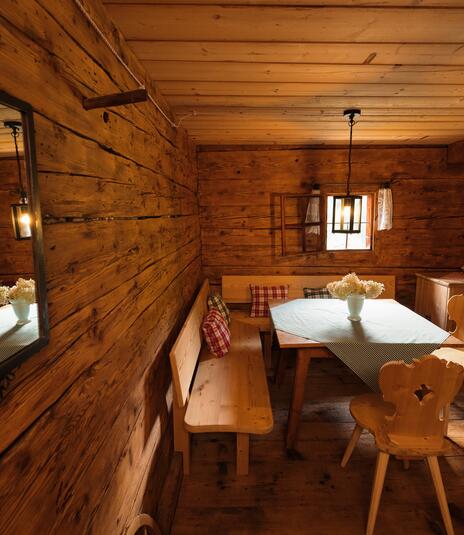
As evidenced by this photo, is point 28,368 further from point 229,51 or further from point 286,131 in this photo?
point 286,131

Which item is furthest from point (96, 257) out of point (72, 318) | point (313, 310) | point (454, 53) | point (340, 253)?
point (340, 253)

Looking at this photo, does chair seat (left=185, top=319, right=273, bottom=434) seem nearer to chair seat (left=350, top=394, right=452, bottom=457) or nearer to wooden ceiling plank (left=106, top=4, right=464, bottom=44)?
chair seat (left=350, top=394, right=452, bottom=457)

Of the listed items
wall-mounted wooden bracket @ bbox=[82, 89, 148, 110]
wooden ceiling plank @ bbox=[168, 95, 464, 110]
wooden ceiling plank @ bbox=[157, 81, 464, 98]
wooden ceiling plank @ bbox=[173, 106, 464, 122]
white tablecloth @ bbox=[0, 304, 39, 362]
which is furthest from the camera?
wooden ceiling plank @ bbox=[173, 106, 464, 122]

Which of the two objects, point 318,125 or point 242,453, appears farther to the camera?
point 318,125

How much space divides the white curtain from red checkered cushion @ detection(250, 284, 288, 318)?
4.36 ft

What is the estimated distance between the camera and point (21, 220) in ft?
2.36

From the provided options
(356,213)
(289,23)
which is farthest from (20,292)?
(356,213)

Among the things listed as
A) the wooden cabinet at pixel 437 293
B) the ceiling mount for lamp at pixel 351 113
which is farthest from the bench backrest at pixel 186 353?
the wooden cabinet at pixel 437 293

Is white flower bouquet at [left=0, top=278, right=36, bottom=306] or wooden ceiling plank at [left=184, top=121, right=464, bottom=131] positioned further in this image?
wooden ceiling plank at [left=184, top=121, right=464, bottom=131]

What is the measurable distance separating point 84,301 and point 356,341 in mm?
1785

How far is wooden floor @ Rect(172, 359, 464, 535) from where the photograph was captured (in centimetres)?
174

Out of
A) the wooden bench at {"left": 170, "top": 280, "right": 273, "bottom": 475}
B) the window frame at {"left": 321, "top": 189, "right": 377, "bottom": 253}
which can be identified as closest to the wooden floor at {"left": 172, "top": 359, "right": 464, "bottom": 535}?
the wooden bench at {"left": 170, "top": 280, "right": 273, "bottom": 475}

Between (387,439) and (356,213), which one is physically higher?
(356,213)

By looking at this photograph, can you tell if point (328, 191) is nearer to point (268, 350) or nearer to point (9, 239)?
point (268, 350)
